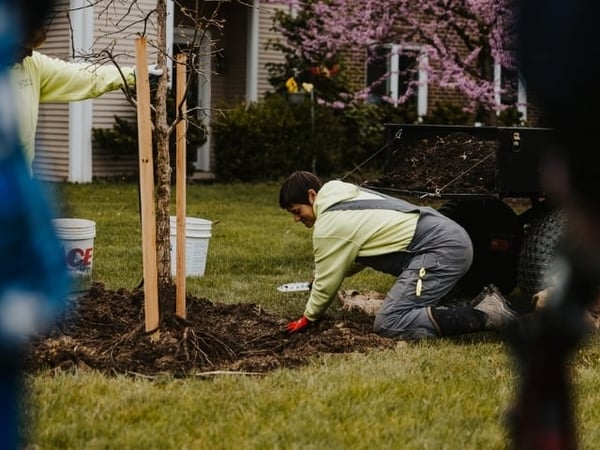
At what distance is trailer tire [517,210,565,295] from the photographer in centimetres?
659

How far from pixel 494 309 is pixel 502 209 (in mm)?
1507

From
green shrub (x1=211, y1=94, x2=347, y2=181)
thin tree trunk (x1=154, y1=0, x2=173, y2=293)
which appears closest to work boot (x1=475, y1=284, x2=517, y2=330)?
thin tree trunk (x1=154, y1=0, x2=173, y2=293)

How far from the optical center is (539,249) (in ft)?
21.9

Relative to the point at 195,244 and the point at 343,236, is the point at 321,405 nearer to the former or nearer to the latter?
the point at 343,236

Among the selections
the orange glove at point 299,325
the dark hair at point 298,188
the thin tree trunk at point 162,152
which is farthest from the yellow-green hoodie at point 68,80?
the orange glove at point 299,325

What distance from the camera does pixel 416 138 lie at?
7.41m

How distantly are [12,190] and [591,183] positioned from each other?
26.0 inches

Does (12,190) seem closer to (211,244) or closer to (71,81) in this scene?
(71,81)

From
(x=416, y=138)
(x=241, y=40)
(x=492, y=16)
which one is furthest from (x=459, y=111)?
(x=416, y=138)

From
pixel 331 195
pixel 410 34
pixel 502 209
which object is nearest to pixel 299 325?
pixel 331 195

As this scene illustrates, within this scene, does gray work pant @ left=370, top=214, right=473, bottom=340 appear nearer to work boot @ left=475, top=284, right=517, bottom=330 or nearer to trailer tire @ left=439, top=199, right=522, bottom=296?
work boot @ left=475, top=284, right=517, bottom=330

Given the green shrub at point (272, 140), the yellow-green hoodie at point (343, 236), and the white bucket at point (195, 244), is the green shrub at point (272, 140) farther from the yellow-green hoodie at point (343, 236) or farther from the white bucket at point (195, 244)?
the yellow-green hoodie at point (343, 236)

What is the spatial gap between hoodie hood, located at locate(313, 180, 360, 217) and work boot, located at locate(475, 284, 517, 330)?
37.5 inches

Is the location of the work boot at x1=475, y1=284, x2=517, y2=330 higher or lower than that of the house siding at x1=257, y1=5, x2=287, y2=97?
lower
